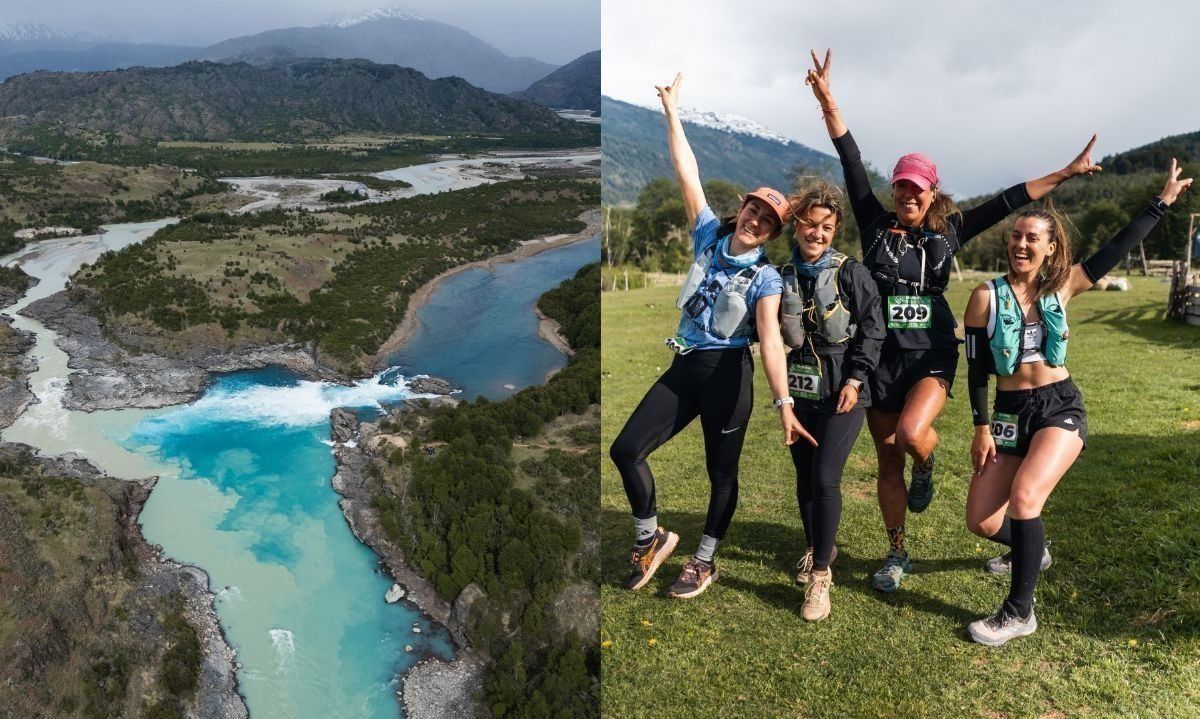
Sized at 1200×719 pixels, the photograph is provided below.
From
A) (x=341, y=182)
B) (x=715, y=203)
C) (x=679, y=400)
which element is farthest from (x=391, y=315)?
(x=341, y=182)

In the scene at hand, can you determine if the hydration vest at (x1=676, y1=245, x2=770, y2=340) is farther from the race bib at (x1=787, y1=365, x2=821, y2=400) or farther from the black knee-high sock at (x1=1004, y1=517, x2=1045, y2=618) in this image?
the black knee-high sock at (x1=1004, y1=517, x2=1045, y2=618)

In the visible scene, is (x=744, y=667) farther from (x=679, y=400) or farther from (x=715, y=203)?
(x=715, y=203)

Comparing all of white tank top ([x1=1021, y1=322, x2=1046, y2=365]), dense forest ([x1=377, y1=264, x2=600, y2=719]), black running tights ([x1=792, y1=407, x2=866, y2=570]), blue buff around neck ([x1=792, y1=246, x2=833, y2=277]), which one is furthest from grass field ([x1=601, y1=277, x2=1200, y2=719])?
dense forest ([x1=377, y1=264, x2=600, y2=719])

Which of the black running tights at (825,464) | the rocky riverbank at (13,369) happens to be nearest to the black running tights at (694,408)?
the black running tights at (825,464)

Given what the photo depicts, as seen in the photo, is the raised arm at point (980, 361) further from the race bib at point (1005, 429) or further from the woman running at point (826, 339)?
the woman running at point (826, 339)

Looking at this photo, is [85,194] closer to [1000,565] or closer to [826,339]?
[826,339]
